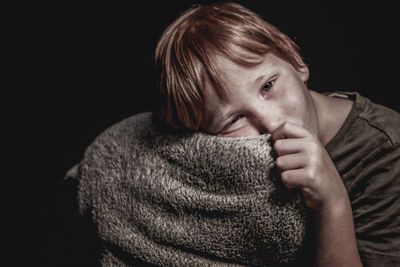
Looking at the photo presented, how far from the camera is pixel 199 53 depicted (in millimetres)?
742

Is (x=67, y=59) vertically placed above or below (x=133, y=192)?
above

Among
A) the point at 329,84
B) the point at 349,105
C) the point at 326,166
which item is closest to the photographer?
the point at 326,166

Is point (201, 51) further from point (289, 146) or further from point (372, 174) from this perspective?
point (372, 174)

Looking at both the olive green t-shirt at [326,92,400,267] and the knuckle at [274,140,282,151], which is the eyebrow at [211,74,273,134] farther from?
the olive green t-shirt at [326,92,400,267]

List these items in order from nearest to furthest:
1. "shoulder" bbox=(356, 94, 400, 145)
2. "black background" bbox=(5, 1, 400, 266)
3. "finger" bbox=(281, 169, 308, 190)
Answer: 1. "finger" bbox=(281, 169, 308, 190)
2. "shoulder" bbox=(356, 94, 400, 145)
3. "black background" bbox=(5, 1, 400, 266)

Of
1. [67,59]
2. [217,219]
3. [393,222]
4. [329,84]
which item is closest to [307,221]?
[217,219]

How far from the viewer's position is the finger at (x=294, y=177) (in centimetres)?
56

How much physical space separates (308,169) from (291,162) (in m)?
0.03

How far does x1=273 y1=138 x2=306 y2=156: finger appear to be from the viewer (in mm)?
577

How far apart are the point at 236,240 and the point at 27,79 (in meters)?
1.04

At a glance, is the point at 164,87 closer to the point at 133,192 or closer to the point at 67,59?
the point at 133,192

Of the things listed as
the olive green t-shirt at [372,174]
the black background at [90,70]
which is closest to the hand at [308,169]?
the olive green t-shirt at [372,174]

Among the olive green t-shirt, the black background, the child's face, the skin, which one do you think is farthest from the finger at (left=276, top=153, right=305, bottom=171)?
the black background

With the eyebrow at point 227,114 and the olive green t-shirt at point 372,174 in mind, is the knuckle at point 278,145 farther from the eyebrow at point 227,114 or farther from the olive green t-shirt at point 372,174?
the olive green t-shirt at point 372,174
